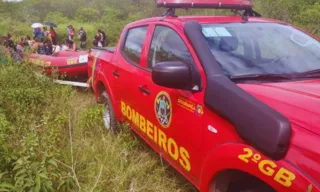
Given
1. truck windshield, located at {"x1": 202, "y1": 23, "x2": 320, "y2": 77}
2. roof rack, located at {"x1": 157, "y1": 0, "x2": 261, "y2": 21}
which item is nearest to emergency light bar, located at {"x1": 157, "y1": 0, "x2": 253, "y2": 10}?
roof rack, located at {"x1": 157, "y1": 0, "x2": 261, "y2": 21}

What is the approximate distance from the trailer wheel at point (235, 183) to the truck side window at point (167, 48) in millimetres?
862

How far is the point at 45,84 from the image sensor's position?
593 cm

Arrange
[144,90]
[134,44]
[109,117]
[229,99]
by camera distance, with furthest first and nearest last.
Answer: [109,117] → [134,44] → [144,90] → [229,99]

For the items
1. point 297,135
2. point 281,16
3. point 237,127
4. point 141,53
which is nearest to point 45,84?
point 141,53

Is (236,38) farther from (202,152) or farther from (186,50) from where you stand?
(202,152)

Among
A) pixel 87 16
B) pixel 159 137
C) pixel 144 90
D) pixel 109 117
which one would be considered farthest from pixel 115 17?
pixel 159 137

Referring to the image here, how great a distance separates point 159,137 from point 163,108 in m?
0.31

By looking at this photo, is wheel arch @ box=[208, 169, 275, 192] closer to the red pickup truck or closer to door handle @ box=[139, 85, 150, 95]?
the red pickup truck

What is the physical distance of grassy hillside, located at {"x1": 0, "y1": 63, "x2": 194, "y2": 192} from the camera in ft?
9.08

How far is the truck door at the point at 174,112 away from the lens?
2.47 metres

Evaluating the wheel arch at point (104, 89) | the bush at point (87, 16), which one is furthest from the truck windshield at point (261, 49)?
the bush at point (87, 16)

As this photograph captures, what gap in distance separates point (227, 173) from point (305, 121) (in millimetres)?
665

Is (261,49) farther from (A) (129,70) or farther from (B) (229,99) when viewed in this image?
(A) (129,70)

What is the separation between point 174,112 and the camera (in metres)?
2.72
